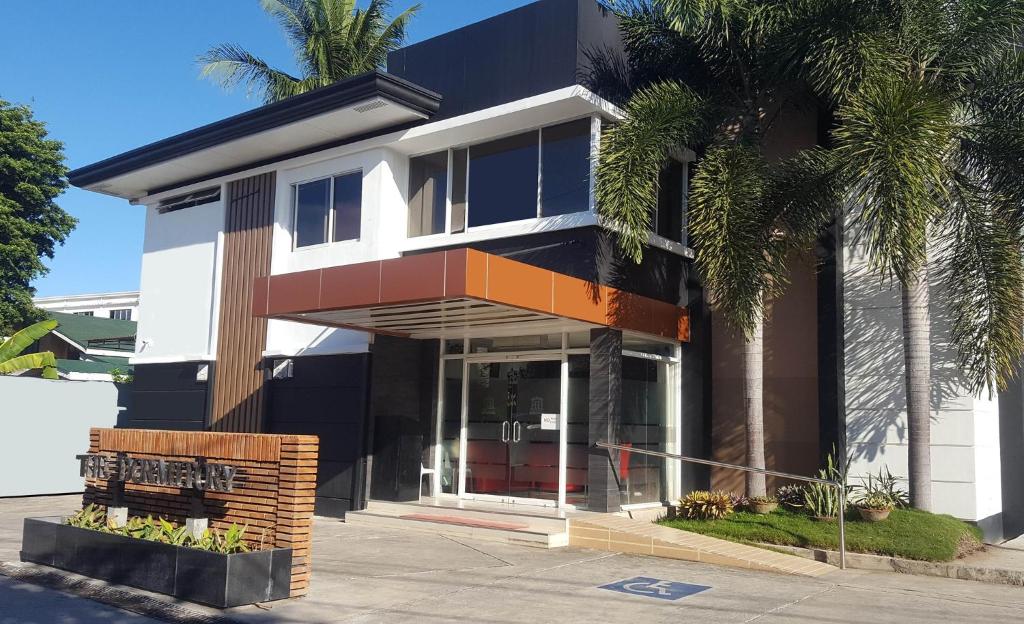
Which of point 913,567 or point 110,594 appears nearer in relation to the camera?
point 110,594

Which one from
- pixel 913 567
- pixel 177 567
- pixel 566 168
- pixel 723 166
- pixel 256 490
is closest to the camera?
pixel 177 567

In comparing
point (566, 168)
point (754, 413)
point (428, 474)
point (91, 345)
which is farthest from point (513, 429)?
point (91, 345)

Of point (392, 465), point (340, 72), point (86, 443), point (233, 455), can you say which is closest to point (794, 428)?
point (392, 465)

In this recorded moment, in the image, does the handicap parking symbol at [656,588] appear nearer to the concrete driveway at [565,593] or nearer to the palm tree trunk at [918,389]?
the concrete driveway at [565,593]

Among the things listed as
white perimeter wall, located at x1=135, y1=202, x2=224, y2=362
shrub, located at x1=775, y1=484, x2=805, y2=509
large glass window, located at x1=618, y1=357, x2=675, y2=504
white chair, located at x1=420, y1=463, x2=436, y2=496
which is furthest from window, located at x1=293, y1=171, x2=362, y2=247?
shrub, located at x1=775, y1=484, x2=805, y2=509

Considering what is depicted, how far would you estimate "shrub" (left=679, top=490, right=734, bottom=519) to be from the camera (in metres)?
13.2

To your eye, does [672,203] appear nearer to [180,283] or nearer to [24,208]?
[180,283]

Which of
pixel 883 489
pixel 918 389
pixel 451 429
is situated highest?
pixel 918 389

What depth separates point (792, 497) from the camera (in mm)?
13492

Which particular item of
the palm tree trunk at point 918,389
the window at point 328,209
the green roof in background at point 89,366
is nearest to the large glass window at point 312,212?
the window at point 328,209

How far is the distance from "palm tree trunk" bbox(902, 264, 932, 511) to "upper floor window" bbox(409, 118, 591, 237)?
4904 millimetres

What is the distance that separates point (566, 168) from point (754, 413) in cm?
472

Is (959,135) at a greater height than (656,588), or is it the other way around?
(959,135)

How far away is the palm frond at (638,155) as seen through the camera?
1272cm
